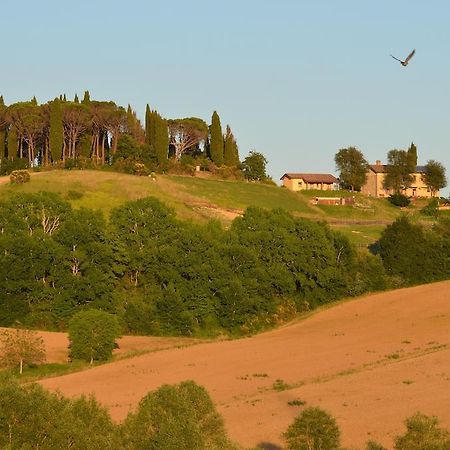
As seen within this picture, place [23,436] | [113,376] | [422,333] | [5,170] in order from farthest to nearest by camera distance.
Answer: [5,170] → [422,333] → [113,376] → [23,436]

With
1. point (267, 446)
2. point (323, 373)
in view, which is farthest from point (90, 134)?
point (267, 446)

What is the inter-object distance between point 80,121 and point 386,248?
2018 inches

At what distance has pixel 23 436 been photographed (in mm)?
23000

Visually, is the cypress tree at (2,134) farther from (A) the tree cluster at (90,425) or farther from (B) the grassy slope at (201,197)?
(A) the tree cluster at (90,425)

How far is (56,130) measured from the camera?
375 feet

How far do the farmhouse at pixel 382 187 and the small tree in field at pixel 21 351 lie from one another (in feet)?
294

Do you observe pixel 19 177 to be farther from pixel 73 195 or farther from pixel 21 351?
pixel 21 351

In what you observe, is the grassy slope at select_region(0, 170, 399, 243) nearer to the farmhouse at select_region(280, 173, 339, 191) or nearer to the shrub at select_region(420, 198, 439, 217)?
the shrub at select_region(420, 198, 439, 217)

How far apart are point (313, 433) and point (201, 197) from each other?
261ft

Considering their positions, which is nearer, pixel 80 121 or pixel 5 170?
pixel 5 170

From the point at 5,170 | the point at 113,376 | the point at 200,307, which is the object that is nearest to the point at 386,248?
the point at 200,307

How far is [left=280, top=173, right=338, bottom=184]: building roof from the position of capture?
137m

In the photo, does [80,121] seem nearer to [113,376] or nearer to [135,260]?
[135,260]

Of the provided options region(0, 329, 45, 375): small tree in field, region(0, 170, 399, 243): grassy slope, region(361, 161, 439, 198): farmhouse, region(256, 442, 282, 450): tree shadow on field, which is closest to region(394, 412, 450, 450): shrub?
region(256, 442, 282, 450): tree shadow on field
